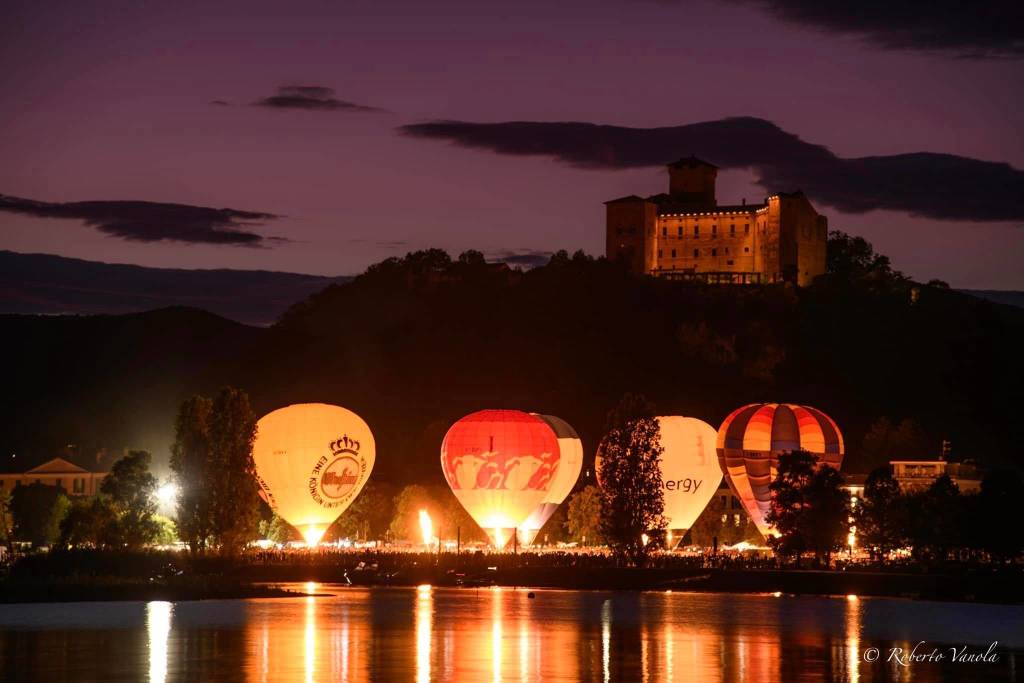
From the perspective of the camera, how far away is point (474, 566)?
3671 inches

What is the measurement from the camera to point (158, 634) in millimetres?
57531

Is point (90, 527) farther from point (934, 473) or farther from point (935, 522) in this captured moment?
point (934, 473)

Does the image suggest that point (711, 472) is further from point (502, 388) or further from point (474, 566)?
point (502, 388)

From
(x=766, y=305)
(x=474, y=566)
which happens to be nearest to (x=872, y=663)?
(x=474, y=566)

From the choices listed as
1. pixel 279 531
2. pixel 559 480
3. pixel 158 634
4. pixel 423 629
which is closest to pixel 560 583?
pixel 423 629

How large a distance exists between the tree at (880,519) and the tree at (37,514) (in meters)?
51.5

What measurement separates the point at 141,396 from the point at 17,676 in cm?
15067

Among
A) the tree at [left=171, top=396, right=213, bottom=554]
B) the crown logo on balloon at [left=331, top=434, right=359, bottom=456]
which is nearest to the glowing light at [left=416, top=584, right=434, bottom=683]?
the tree at [left=171, top=396, right=213, bottom=554]

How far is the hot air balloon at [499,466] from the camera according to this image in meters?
107

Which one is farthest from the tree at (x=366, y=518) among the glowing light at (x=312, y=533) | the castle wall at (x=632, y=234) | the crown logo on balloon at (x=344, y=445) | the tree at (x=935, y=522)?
the castle wall at (x=632, y=234)

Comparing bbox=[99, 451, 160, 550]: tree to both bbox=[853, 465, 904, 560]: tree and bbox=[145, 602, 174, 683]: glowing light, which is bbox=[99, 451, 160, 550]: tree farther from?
bbox=[853, 465, 904, 560]: tree

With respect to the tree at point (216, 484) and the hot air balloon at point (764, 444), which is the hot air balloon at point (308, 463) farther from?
the hot air balloon at point (764, 444)

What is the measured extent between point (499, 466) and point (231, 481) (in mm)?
23428

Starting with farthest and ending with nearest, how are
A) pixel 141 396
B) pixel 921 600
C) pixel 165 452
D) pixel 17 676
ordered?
1. pixel 141 396
2. pixel 165 452
3. pixel 921 600
4. pixel 17 676
